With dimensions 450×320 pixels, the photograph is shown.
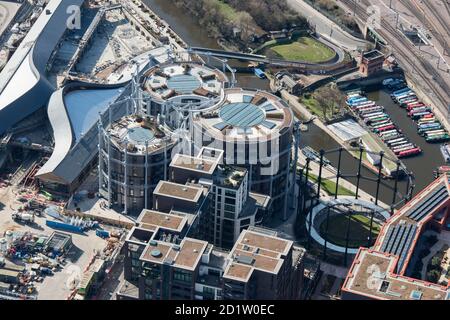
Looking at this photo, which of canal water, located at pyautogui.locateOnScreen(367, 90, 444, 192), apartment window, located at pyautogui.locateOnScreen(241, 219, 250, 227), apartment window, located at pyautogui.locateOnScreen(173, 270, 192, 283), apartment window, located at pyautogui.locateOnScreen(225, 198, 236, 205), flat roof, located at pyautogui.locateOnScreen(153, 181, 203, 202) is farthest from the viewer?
canal water, located at pyautogui.locateOnScreen(367, 90, 444, 192)

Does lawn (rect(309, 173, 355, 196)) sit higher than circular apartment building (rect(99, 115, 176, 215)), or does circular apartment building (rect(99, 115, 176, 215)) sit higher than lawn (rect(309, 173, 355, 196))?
circular apartment building (rect(99, 115, 176, 215))

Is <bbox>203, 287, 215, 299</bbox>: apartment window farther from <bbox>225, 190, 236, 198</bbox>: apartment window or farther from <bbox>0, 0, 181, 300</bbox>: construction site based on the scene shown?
<bbox>225, 190, 236, 198</bbox>: apartment window

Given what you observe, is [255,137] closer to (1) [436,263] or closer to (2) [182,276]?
(1) [436,263]

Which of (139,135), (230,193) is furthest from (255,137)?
(139,135)

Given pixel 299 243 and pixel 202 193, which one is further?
pixel 299 243

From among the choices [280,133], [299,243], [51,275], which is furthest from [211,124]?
[51,275]

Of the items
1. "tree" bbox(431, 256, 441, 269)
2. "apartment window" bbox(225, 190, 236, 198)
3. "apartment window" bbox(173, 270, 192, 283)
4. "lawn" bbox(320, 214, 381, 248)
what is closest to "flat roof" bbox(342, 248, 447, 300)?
"tree" bbox(431, 256, 441, 269)

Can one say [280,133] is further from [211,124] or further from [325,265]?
[325,265]
